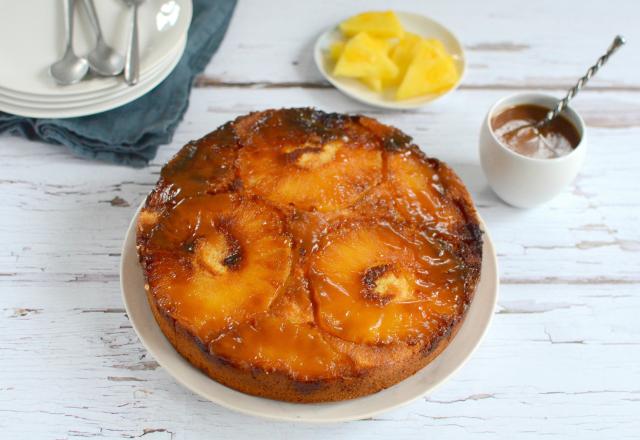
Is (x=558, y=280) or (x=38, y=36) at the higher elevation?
(x=38, y=36)

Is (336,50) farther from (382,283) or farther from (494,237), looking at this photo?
(382,283)

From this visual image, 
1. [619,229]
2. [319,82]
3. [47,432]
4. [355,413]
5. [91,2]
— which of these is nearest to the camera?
[355,413]

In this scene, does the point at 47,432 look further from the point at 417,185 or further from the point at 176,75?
the point at 176,75

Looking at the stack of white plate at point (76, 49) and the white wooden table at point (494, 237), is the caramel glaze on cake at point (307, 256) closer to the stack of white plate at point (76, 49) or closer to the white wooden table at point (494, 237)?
the white wooden table at point (494, 237)

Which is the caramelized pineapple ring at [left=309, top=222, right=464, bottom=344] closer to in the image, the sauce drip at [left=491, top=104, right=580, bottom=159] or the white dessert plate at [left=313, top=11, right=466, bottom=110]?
the sauce drip at [left=491, top=104, right=580, bottom=159]

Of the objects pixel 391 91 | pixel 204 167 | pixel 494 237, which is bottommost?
pixel 494 237

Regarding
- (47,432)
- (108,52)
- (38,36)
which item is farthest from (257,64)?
(47,432)

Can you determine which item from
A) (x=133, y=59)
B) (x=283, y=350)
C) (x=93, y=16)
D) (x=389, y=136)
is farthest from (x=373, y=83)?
(x=283, y=350)

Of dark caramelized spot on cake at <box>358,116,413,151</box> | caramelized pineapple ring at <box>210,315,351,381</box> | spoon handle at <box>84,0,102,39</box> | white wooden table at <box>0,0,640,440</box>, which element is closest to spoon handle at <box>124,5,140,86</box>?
spoon handle at <box>84,0,102,39</box>
